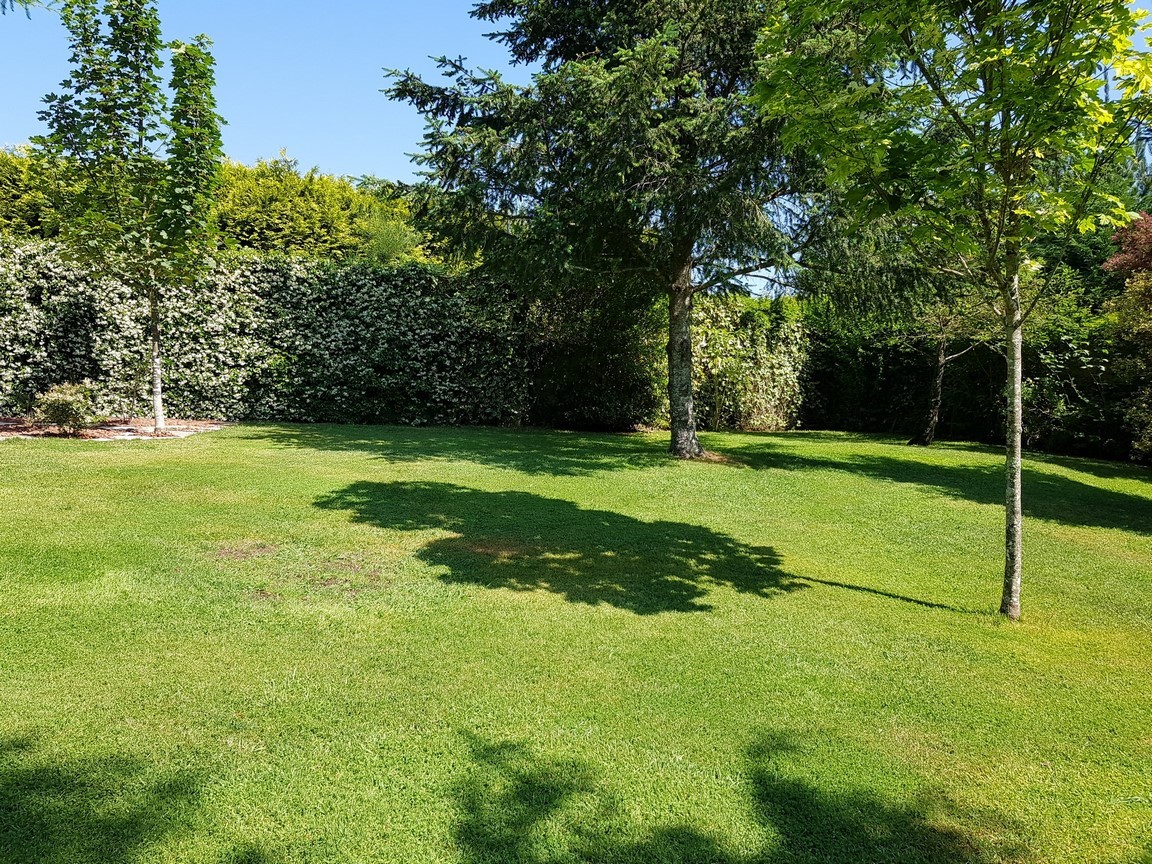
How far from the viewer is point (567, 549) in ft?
21.0

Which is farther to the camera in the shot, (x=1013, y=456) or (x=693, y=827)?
(x=1013, y=456)

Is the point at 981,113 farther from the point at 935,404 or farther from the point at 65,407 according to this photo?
the point at 935,404

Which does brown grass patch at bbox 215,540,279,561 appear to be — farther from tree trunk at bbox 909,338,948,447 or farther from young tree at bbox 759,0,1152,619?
tree trunk at bbox 909,338,948,447

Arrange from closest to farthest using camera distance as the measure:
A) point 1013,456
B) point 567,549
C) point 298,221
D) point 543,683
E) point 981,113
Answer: point 543,683 < point 981,113 < point 1013,456 < point 567,549 < point 298,221

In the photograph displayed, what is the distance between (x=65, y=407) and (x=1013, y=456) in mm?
12192

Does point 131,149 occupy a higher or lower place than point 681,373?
higher

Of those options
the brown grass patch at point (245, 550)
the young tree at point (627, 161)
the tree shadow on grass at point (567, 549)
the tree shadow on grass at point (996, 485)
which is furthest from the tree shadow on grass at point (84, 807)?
the tree shadow on grass at point (996, 485)

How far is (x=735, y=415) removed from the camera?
57.0 feet

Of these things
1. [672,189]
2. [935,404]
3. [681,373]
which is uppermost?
[672,189]

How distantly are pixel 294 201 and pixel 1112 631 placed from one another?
2569cm

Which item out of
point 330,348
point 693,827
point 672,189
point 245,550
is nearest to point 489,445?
point 330,348

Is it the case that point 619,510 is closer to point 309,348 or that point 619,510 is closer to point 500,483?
point 500,483

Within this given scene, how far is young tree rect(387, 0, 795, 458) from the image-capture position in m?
9.62

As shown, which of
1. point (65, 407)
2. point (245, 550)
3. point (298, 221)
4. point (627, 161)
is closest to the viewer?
point (245, 550)
